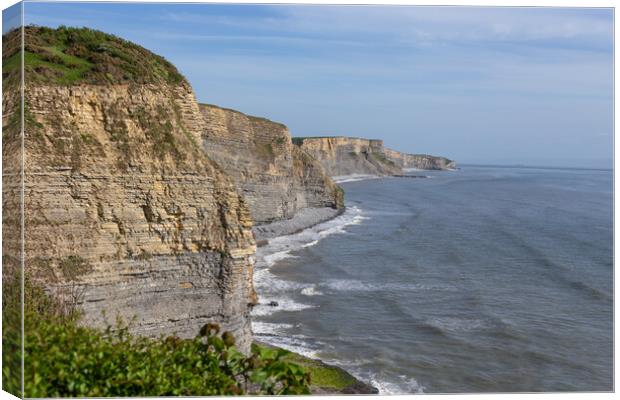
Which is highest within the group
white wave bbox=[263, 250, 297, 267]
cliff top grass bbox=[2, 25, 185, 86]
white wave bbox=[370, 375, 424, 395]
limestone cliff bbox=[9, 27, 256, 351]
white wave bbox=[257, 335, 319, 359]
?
cliff top grass bbox=[2, 25, 185, 86]

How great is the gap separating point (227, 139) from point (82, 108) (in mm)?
28941

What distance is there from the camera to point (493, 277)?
34875mm

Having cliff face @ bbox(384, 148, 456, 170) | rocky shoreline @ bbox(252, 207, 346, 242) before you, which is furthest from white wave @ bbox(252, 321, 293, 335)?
cliff face @ bbox(384, 148, 456, 170)

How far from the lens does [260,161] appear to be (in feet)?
163

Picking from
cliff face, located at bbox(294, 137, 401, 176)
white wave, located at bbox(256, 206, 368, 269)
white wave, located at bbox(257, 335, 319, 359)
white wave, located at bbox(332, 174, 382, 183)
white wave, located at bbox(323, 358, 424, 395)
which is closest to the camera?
white wave, located at bbox(323, 358, 424, 395)

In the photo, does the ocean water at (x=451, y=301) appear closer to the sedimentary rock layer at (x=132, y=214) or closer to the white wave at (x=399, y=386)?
the white wave at (x=399, y=386)

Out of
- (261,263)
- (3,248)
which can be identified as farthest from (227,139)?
(3,248)

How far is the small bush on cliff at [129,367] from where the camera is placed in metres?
9.74

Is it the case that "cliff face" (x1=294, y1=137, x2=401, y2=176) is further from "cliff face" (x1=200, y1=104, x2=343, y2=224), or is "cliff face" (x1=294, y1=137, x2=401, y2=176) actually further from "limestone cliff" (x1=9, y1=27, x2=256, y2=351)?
"limestone cliff" (x1=9, y1=27, x2=256, y2=351)

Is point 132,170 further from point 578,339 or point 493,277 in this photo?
point 493,277

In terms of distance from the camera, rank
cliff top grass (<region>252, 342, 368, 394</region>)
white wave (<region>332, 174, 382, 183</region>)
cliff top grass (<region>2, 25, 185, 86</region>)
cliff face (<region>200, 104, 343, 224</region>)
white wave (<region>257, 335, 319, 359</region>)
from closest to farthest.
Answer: cliff top grass (<region>2, 25, 185, 86</region>) < cliff top grass (<region>252, 342, 368, 394</region>) < white wave (<region>257, 335, 319, 359</region>) < cliff face (<region>200, 104, 343, 224</region>) < white wave (<region>332, 174, 382, 183</region>)

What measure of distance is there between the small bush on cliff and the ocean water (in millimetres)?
→ 10363

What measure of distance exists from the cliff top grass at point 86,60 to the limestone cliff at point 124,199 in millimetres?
35

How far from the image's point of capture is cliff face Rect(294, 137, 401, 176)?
111156 millimetres
